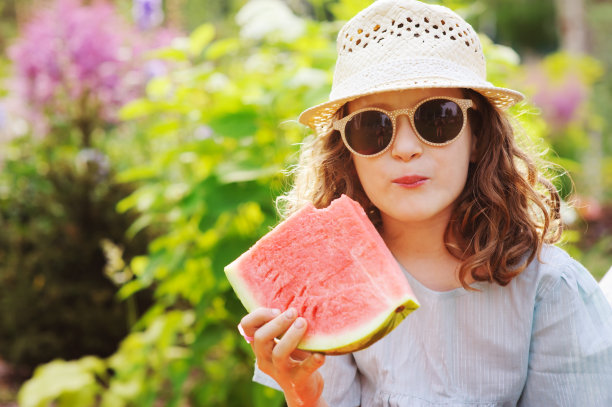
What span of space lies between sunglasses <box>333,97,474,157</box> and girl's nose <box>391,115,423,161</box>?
1cm

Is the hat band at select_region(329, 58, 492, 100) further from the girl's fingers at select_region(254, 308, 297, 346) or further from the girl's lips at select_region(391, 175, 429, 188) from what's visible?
the girl's fingers at select_region(254, 308, 297, 346)

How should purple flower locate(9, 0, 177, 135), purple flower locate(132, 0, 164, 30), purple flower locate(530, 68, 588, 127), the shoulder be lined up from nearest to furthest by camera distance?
the shoulder < purple flower locate(132, 0, 164, 30) < purple flower locate(9, 0, 177, 135) < purple flower locate(530, 68, 588, 127)

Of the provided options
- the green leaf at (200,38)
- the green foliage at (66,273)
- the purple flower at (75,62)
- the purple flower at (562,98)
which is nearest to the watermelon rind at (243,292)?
the green leaf at (200,38)

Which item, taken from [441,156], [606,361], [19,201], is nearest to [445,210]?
[441,156]

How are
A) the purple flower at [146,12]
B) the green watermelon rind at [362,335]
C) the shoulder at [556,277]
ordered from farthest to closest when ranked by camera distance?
the purple flower at [146,12], the shoulder at [556,277], the green watermelon rind at [362,335]

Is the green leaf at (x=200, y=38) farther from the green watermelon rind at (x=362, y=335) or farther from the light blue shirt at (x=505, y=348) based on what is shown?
the green watermelon rind at (x=362, y=335)

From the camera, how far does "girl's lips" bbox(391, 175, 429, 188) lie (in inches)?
54.3

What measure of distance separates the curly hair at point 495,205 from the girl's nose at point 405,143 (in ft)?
0.77

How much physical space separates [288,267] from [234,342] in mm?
1571

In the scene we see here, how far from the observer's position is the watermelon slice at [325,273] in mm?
1209

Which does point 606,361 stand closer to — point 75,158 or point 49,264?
point 49,264

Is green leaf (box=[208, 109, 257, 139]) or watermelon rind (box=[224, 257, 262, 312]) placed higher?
green leaf (box=[208, 109, 257, 139])

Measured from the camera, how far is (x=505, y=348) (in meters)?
1.45

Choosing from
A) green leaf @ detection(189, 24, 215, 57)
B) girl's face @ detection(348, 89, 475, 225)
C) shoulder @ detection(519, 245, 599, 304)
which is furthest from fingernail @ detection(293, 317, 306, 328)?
green leaf @ detection(189, 24, 215, 57)
